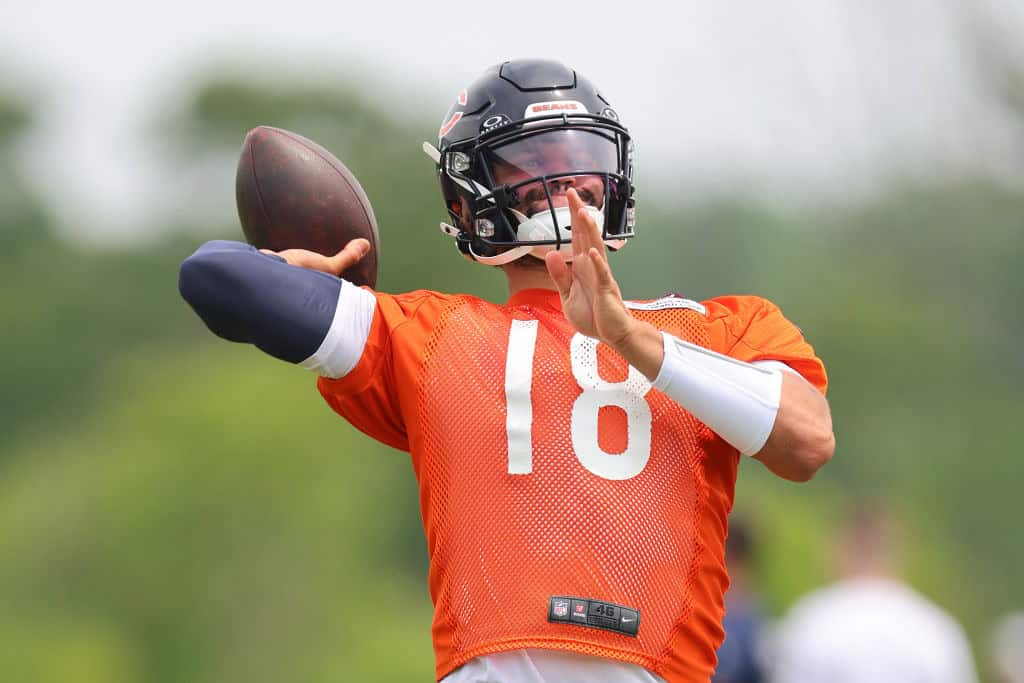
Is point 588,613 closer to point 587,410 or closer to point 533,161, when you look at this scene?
point 587,410

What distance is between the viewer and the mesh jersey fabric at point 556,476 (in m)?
3.47

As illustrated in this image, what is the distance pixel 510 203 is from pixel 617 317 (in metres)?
0.55

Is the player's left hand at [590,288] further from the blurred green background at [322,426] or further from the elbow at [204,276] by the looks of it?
the blurred green background at [322,426]

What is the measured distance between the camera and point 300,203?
4078mm

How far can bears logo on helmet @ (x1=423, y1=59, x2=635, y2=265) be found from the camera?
3787 mm

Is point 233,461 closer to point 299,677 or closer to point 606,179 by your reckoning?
point 299,677

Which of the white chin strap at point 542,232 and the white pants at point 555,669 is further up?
the white chin strap at point 542,232

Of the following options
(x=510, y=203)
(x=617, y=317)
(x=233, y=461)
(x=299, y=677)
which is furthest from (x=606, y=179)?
(x=233, y=461)

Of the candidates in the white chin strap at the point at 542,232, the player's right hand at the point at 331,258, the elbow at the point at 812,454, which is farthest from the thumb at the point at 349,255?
the elbow at the point at 812,454

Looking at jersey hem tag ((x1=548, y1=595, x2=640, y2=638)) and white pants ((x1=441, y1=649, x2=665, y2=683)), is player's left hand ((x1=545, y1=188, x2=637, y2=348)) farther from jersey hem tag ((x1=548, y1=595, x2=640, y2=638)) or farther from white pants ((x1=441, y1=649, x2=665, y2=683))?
white pants ((x1=441, y1=649, x2=665, y2=683))

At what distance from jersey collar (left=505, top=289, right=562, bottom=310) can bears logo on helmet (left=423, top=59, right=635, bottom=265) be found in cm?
9

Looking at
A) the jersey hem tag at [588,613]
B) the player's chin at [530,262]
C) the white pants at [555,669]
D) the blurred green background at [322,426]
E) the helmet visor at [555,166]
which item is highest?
the helmet visor at [555,166]

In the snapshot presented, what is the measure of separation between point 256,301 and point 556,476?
0.72 metres

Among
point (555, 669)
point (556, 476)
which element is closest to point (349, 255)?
point (556, 476)
